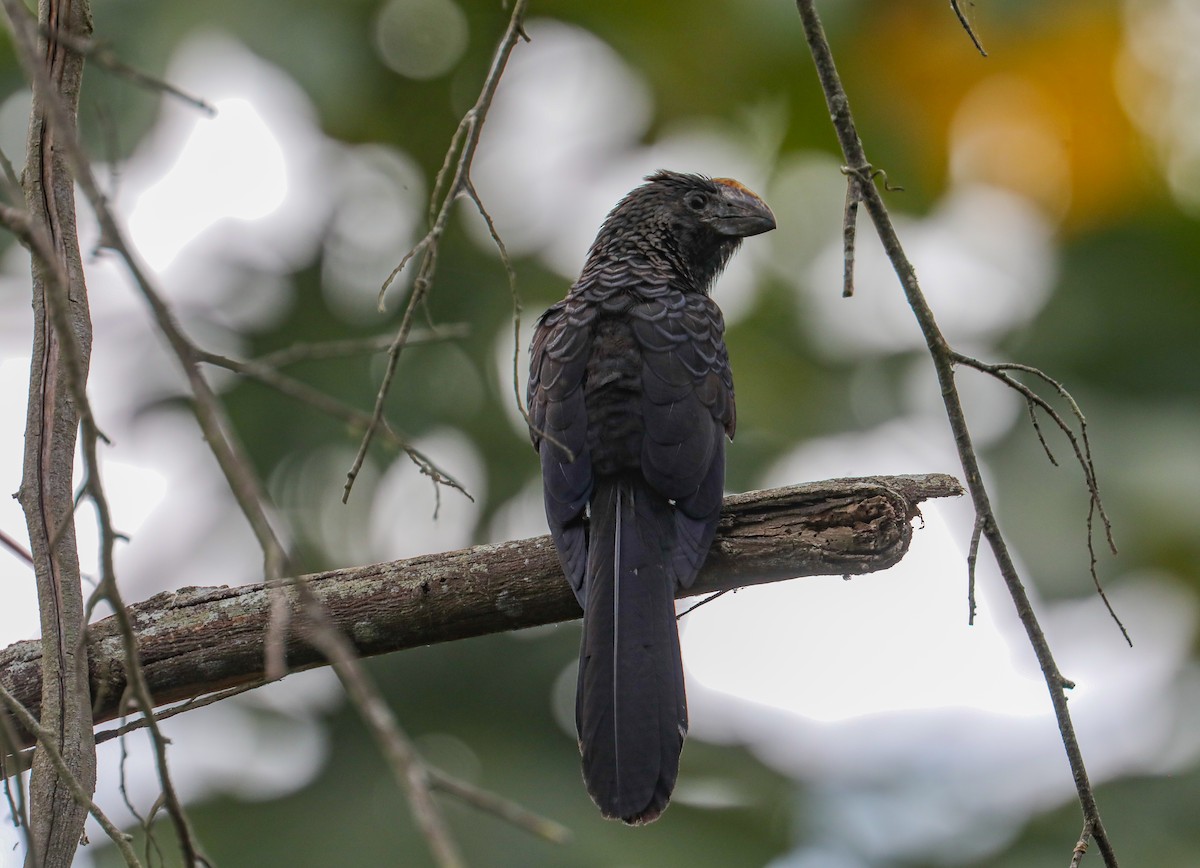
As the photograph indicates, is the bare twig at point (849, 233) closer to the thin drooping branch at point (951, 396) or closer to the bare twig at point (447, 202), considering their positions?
the thin drooping branch at point (951, 396)

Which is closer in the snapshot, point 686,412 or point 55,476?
point 55,476

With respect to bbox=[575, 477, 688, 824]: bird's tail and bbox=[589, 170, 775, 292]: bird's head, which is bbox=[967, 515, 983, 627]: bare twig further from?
bbox=[589, 170, 775, 292]: bird's head

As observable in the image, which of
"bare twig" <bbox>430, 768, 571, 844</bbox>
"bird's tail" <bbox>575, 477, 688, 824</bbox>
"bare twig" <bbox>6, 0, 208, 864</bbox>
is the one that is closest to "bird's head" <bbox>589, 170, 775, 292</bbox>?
"bird's tail" <bbox>575, 477, 688, 824</bbox>

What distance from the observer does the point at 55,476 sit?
6.69 ft

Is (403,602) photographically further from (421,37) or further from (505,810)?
(421,37)

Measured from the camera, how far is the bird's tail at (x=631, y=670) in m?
2.58

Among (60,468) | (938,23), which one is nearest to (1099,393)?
(938,23)

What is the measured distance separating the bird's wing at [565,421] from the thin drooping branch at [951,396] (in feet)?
3.79

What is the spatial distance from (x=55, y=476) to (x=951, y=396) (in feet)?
5.30

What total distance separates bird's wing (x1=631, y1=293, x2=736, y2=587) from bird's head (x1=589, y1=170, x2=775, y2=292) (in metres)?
0.47

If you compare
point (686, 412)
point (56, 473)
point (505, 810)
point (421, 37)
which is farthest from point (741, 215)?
point (421, 37)

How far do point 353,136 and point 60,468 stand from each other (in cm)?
873

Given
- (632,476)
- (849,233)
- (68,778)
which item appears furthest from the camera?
(632,476)

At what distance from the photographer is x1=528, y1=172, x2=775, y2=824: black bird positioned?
2635 mm
